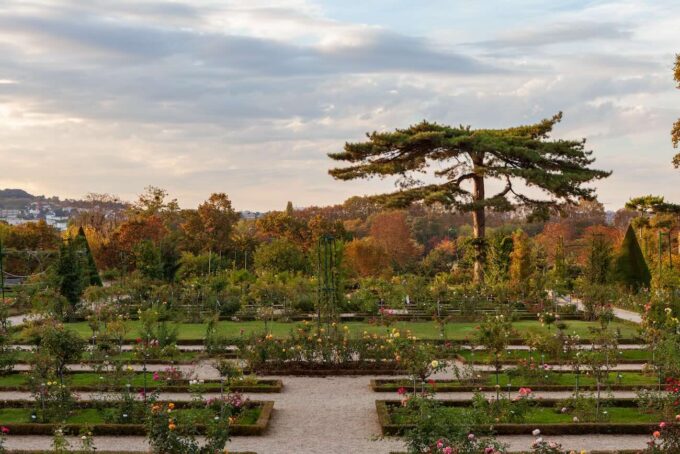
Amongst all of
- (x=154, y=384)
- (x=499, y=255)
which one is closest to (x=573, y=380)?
(x=154, y=384)

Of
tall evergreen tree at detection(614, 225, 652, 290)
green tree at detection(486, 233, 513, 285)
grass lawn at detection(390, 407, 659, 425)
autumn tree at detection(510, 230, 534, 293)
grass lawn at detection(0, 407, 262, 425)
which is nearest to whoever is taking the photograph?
grass lawn at detection(390, 407, 659, 425)

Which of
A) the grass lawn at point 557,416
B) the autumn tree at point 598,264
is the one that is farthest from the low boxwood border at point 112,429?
the autumn tree at point 598,264

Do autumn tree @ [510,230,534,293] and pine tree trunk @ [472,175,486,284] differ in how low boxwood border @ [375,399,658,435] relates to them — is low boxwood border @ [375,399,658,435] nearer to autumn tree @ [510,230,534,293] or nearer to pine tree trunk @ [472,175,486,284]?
autumn tree @ [510,230,534,293]

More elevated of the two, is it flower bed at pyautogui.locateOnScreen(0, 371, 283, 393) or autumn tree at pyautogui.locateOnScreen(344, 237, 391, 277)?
autumn tree at pyautogui.locateOnScreen(344, 237, 391, 277)

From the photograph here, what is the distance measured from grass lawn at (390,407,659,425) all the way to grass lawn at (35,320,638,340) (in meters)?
5.93

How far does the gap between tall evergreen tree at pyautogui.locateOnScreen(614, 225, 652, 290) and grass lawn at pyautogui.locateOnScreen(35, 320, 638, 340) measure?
16.9 ft

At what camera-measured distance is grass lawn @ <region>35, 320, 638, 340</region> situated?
1661cm

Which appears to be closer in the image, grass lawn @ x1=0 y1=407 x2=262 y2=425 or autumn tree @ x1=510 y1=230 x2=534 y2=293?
grass lawn @ x1=0 y1=407 x2=262 y2=425

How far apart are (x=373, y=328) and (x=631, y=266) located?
35.4 feet

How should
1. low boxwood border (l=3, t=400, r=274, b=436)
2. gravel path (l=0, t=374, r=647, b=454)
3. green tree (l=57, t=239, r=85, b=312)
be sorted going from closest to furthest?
gravel path (l=0, t=374, r=647, b=454)
low boxwood border (l=3, t=400, r=274, b=436)
green tree (l=57, t=239, r=85, b=312)

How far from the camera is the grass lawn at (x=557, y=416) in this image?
365 inches

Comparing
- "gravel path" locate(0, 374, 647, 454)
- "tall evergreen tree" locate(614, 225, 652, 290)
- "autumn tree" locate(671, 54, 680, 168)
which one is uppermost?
"autumn tree" locate(671, 54, 680, 168)

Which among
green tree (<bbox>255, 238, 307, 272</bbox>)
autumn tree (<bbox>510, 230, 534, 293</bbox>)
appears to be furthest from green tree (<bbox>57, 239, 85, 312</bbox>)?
autumn tree (<bbox>510, 230, 534, 293</bbox>)

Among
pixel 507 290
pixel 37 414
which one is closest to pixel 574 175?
pixel 507 290
